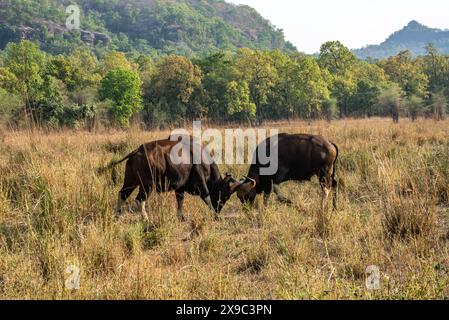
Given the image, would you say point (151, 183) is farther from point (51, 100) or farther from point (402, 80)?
point (402, 80)

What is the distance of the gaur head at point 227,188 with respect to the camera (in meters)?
7.73

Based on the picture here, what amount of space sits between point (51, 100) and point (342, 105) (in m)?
48.6

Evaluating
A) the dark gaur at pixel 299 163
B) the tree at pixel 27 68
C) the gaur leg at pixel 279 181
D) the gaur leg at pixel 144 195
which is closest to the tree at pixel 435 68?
the tree at pixel 27 68

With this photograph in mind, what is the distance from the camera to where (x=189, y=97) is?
5638 cm

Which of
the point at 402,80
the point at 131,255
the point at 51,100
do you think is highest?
the point at 402,80

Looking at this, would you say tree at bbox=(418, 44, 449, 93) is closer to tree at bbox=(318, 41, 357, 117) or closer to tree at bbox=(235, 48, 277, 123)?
tree at bbox=(318, 41, 357, 117)

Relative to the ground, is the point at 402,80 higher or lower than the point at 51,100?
higher

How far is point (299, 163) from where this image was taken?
8.07 meters

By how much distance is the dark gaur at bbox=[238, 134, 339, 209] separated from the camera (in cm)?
799

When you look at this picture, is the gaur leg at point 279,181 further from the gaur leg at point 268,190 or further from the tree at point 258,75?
the tree at point 258,75

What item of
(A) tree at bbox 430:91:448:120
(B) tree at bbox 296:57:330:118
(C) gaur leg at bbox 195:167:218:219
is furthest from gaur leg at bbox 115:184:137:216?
(B) tree at bbox 296:57:330:118

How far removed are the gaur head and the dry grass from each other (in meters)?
0.28
